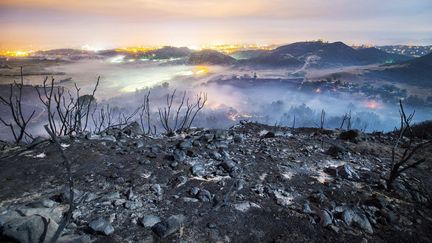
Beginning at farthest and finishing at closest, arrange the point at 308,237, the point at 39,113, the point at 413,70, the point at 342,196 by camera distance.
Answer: the point at 413,70 → the point at 39,113 → the point at 342,196 → the point at 308,237

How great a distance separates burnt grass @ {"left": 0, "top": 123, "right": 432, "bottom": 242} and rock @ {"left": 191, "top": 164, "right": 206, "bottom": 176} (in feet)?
0.19

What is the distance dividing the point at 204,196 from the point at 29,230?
339cm

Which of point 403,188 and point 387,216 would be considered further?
point 403,188

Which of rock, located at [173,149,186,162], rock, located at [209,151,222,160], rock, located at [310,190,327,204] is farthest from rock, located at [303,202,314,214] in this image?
rock, located at [173,149,186,162]

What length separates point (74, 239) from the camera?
180 inches

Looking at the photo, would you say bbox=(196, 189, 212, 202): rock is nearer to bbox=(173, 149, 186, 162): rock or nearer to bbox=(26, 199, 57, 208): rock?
bbox=(173, 149, 186, 162): rock

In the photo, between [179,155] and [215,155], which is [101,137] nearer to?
[179,155]

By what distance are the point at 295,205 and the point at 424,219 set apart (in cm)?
300

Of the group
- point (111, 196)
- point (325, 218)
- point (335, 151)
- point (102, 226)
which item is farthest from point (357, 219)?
point (111, 196)

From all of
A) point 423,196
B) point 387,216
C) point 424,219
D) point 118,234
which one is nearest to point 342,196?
point 387,216

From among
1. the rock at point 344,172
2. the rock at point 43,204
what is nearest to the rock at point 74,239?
the rock at point 43,204

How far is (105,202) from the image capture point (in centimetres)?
584

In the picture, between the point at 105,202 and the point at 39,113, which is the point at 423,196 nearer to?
the point at 105,202

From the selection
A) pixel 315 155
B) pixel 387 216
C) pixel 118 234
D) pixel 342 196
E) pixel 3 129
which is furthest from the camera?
pixel 3 129
